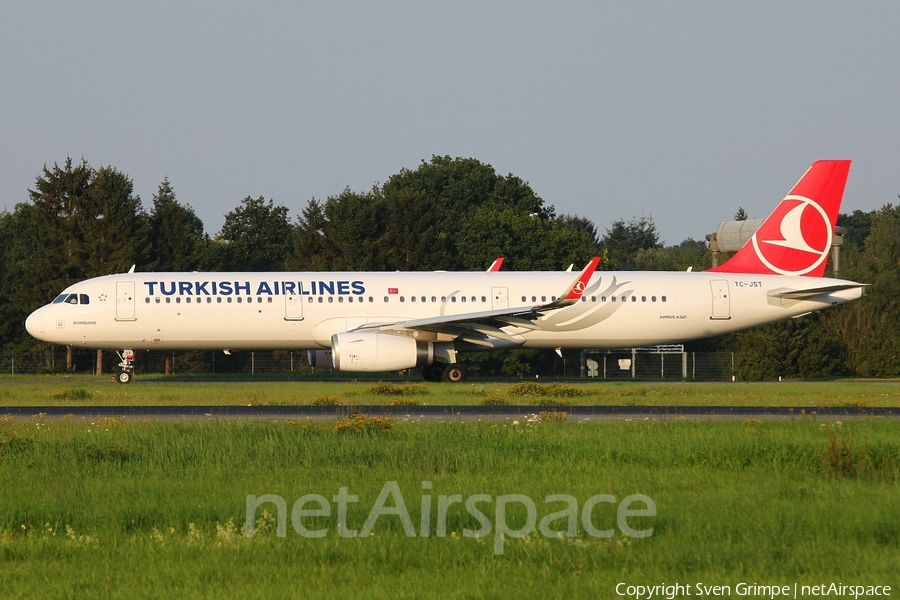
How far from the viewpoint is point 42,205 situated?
5059 cm

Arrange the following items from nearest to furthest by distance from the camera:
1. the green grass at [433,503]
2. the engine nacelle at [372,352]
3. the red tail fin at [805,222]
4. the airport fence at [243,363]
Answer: the green grass at [433,503]
the engine nacelle at [372,352]
the red tail fin at [805,222]
the airport fence at [243,363]

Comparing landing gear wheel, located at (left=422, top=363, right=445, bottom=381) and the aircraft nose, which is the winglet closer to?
landing gear wheel, located at (left=422, top=363, right=445, bottom=381)

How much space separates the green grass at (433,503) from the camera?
7.16 metres

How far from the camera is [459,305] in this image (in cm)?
3125

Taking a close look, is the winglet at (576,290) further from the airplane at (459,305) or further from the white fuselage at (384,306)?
the white fuselage at (384,306)

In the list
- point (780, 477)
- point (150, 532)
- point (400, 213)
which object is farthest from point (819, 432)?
point (400, 213)

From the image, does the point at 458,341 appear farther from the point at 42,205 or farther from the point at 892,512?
the point at 42,205

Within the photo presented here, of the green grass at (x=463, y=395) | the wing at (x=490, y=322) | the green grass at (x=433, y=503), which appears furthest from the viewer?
the wing at (x=490, y=322)

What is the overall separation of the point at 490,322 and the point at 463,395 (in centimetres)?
573

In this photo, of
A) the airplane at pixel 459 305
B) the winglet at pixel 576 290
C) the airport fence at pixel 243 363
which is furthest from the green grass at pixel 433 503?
the airport fence at pixel 243 363

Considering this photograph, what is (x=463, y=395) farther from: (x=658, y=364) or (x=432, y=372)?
(x=658, y=364)

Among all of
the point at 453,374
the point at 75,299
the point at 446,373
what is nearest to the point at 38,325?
the point at 75,299

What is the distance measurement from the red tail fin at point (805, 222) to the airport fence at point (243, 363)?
11856 millimetres

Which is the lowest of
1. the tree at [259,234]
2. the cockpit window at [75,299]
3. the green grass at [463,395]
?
the green grass at [463,395]
